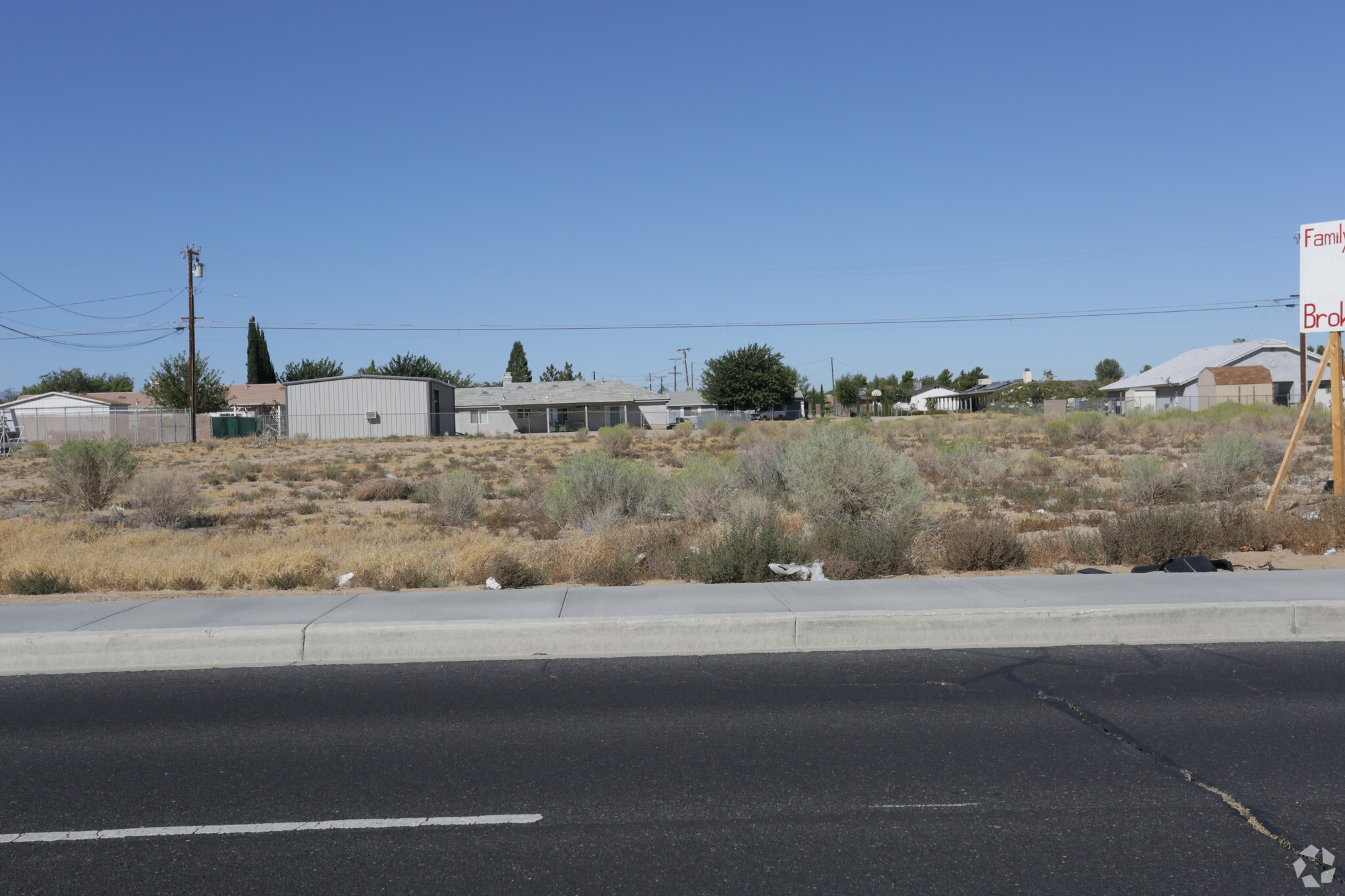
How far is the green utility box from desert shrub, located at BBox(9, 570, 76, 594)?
6039cm

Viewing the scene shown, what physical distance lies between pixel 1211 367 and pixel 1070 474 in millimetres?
51182

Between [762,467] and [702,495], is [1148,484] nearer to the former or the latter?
[762,467]

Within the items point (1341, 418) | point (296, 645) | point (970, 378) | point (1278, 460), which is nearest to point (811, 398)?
point (970, 378)

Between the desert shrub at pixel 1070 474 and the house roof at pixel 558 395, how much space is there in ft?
183

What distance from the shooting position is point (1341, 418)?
48.3 feet

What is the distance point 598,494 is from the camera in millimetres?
18266

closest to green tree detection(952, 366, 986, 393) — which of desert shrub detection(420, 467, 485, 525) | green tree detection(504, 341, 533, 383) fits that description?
green tree detection(504, 341, 533, 383)

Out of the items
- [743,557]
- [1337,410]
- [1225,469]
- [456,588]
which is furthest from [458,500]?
[1225,469]

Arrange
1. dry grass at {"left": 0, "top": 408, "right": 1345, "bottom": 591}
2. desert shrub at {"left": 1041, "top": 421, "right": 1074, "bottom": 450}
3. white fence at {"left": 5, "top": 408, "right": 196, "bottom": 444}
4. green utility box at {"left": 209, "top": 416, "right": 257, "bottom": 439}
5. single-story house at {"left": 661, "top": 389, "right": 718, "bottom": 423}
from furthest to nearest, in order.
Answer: single-story house at {"left": 661, "top": 389, "right": 718, "bottom": 423}, green utility box at {"left": 209, "top": 416, "right": 257, "bottom": 439}, white fence at {"left": 5, "top": 408, "right": 196, "bottom": 444}, desert shrub at {"left": 1041, "top": 421, "right": 1074, "bottom": 450}, dry grass at {"left": 0, "top": 408, "right": 1345, "bottom": 591}

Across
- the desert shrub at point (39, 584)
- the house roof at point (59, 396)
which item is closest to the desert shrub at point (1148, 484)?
the desert shrub at point (39, 584)

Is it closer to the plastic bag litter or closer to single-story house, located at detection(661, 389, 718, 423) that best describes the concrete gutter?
the plastic bag litter

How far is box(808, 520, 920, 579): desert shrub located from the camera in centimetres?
1126

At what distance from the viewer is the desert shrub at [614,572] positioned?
11.1 metres

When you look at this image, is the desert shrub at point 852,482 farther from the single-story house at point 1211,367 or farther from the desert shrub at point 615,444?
the single-story house at point 1211,367
